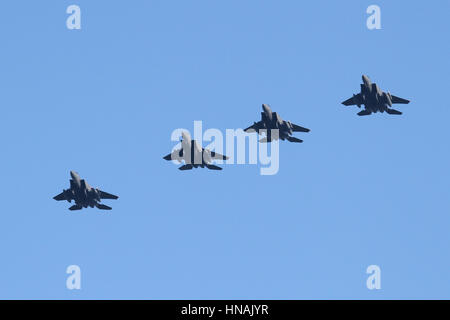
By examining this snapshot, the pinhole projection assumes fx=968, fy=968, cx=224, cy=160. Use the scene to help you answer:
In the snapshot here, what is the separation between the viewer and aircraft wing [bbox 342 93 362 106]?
368ft

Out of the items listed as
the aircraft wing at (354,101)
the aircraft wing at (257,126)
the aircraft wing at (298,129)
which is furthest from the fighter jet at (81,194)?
the aircraft wing at (354,101)

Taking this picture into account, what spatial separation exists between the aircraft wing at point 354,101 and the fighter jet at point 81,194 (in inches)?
1214

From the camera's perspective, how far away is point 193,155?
368ft

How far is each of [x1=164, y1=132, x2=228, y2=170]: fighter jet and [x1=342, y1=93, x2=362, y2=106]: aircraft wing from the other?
17154 mm

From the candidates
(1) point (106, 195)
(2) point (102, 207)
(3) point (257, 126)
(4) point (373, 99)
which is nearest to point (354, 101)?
(4) point (373, 99)

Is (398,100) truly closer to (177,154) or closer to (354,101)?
(354,101)

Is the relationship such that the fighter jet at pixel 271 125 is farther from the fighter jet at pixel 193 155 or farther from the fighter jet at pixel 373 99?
the fighter jet at pixel 373 99

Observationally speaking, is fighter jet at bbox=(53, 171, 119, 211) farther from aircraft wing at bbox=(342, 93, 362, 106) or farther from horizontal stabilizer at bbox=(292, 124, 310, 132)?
aircraft wing at bbox=(342, 93, 362, 106)

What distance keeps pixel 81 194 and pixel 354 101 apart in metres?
33.8
